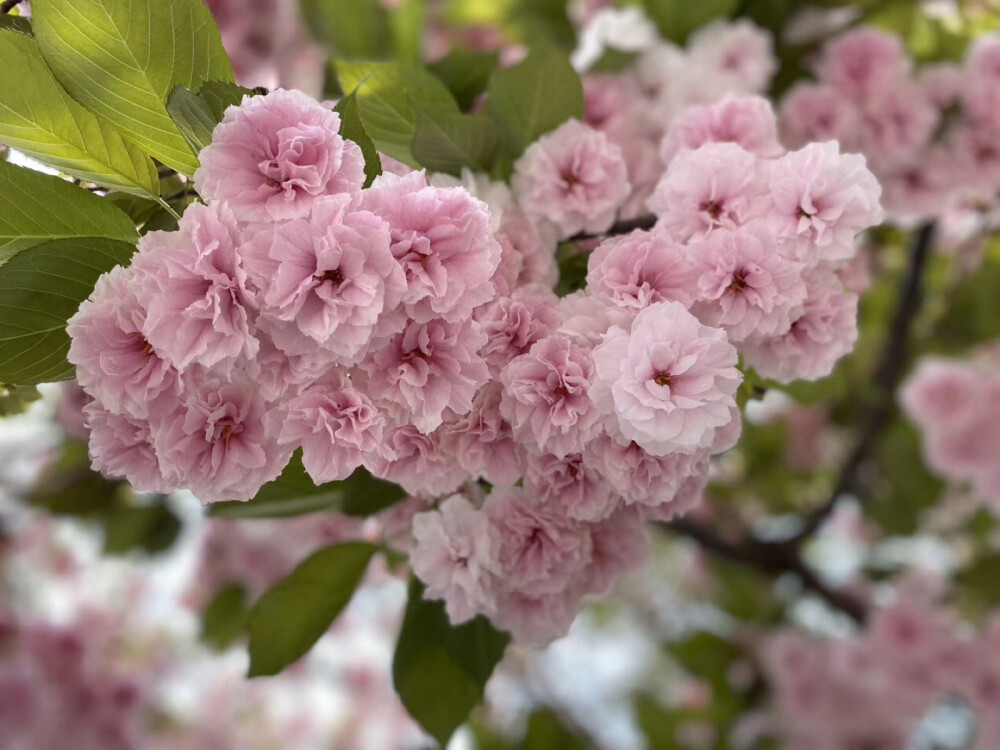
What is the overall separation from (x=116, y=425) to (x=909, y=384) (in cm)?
157

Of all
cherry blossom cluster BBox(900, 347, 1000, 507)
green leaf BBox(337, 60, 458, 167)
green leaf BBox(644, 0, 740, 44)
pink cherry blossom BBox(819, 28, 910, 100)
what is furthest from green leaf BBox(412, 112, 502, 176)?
cherry blossom cluster BBox(900, 347, 1000, 507)

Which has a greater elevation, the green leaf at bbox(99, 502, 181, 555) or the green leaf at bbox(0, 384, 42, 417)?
the green leaf at bbox(0, 384, 42, 417)

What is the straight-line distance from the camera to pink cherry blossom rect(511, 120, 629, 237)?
0.64 m

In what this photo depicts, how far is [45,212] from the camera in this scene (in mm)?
513

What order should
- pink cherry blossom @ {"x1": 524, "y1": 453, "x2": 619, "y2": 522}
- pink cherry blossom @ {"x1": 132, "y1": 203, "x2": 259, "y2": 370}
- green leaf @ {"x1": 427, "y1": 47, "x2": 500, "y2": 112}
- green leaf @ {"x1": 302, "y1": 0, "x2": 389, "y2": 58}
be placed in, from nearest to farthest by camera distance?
1. pink cherry blossom @ {"x1": 132, "y1": 203, "x2": 259, "y2": 370}
2. pink cherry blossom @ {"x1": 524, "y1": 453, "x2": 619, "y2": 522}
3. green leaf @ {"x1": 427, "y1": 47, "x2": 500, "y2": 112}
4. green leaf @ {"x1": 302, "y1": 0, "x2": 389, "y2": 58}

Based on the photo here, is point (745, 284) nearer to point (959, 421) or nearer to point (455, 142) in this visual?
point (455, 142)

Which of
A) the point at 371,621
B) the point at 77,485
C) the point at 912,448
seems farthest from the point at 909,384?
the point at 371,621

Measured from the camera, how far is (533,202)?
64cm

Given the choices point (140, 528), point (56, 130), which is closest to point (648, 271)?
point (56, 130)

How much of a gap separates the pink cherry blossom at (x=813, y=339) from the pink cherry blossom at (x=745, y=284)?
0.11 ft

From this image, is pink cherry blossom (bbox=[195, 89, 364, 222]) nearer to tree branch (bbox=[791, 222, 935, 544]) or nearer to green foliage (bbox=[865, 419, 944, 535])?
tree branch (bbox=[791, 222, 935, 544])

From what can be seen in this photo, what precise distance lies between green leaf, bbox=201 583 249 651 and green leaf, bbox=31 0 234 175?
3.45ft

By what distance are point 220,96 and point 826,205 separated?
1.20 feet

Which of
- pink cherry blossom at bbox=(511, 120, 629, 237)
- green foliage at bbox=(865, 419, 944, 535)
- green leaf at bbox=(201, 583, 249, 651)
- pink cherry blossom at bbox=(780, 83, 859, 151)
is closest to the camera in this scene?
pink cherry blossom at bbox=(511, 120, 629, 237)
